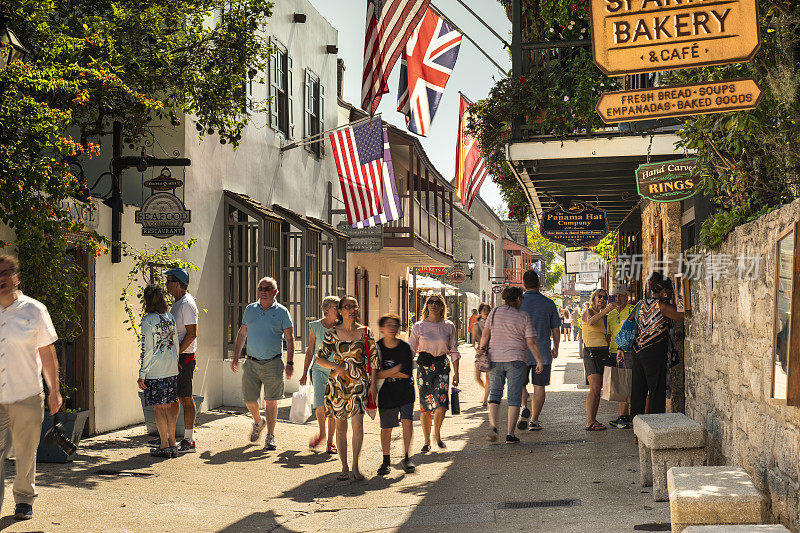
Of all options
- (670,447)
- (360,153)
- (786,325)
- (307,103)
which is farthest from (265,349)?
(307,103)

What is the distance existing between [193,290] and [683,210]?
20.3 ft

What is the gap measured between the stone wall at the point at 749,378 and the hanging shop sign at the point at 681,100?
0.68 metres

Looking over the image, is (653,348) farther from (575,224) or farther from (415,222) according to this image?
(415,222)

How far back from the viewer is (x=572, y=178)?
13086mm

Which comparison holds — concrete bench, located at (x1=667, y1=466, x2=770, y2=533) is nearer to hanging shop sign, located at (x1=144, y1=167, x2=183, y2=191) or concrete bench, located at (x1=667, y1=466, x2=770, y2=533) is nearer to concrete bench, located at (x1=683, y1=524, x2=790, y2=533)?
concrete bench, located at (x1=683, y1=524, x2=790, y2=533)

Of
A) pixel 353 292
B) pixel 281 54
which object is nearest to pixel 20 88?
pixel 281 54

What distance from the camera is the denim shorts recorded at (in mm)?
10539

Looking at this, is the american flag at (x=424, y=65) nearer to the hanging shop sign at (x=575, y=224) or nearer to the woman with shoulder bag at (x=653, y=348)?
the hanging shop sign at (x=575, y=224)

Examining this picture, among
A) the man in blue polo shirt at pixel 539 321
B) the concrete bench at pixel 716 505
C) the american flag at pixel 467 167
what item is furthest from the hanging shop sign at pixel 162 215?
the concrete bench at pixel 716 505

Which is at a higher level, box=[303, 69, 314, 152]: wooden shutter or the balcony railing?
box=[303, 69, 314, 152]: wooden shutter

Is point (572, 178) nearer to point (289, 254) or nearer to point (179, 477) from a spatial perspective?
point (289, 254)

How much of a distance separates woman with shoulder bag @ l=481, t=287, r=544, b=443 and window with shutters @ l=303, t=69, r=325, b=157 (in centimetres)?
834

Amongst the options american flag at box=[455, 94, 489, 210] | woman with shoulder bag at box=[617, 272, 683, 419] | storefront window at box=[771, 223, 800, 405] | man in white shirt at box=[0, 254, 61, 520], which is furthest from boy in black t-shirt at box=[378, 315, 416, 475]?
american flag at box=[455, 94, 489, 210]

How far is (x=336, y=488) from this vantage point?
8266 millimetres
